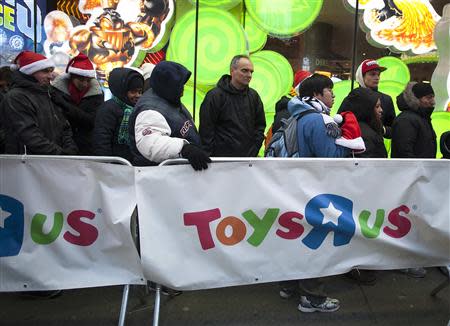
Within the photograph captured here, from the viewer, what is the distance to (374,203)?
3.35 m

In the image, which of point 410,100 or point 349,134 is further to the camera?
point 410,100

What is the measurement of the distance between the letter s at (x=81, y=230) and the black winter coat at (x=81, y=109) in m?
1.48

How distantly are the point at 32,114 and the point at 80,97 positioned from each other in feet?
2.99

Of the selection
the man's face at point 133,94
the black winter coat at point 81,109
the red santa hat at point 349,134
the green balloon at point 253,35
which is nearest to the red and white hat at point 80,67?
the black winter coat at point 81,109

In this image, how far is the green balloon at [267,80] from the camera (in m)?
7.08

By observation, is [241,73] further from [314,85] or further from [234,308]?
[234,308]

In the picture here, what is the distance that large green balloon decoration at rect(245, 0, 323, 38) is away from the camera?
706 cm

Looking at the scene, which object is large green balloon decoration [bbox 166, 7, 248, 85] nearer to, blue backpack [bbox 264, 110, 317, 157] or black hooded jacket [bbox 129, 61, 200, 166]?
blue backpack [bbox 264, 110, 317, 157]

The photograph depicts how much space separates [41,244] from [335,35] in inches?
222

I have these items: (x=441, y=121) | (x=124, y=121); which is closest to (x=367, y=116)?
(x=124, y=121)

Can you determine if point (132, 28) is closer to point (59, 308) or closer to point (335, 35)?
point (335, 35)

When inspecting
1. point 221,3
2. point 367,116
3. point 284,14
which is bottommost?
point 367,116

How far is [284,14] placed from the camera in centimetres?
708

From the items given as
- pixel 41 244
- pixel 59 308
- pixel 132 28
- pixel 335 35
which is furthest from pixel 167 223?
pixel 335 35
